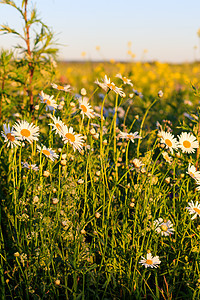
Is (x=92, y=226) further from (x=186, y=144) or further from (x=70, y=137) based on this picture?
(x=186, y=144)

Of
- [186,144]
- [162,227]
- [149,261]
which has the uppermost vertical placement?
[186,144]

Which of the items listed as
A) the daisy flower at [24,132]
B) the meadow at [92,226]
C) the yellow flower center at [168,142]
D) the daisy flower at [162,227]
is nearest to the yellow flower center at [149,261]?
the meadow at [92,226]

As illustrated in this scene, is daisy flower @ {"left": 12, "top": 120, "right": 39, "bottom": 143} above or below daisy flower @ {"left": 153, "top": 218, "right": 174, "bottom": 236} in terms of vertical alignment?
above

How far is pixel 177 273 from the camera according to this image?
185 cm

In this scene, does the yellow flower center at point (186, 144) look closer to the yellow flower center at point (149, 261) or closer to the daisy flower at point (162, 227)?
the daisy flower at point (162, 227)

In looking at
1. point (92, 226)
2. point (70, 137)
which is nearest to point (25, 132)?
point (70, 137)

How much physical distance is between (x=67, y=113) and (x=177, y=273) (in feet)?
3.87

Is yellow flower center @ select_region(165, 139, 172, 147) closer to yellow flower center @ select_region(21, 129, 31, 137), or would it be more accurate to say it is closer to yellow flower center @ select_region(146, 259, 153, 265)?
yellow flower center @ select_region(146, 259, 153, 265)

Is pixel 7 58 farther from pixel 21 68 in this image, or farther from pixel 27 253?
pixel 27 253

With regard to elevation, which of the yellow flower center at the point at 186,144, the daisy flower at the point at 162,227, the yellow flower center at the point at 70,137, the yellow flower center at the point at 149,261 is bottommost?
the yellow flower center at the point at 149,261

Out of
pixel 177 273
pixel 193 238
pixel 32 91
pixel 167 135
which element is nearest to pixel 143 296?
pixel 177 273

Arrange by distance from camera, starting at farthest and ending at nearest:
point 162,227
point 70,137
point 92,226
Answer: point 92,226, point 70,137, point 162,227

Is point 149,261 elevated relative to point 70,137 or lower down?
lower down

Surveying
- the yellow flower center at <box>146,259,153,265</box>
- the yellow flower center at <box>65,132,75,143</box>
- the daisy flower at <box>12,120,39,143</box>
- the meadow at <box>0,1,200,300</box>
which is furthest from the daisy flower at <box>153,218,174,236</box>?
the daisy flower at <box>12,120,39,143</box>
